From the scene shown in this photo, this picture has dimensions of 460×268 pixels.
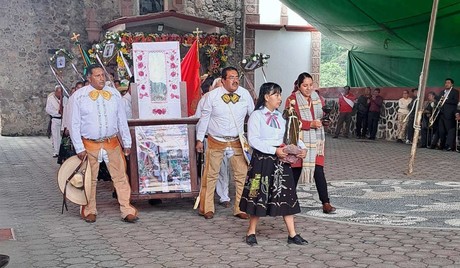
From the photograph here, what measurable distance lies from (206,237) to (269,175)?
95 cm

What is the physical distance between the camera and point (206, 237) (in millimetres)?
6492

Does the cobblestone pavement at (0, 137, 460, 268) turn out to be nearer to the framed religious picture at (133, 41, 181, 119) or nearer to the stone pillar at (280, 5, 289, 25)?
the framed religious picture at (133, 41, 181, 119)

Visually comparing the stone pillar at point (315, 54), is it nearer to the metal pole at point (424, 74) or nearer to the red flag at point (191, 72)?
the red flag at point (191, 72)

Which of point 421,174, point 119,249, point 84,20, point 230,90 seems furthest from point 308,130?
point 84,20

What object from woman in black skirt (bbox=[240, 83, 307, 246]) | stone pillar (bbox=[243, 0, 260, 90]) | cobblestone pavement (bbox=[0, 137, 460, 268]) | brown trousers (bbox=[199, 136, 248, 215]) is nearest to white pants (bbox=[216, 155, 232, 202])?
cobblestone pavement (bbox=[0, 137, 460, 268])

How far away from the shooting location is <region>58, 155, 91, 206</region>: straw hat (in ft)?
24.2

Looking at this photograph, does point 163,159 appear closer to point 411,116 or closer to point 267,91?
point 267,91

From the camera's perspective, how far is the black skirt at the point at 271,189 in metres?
6.04

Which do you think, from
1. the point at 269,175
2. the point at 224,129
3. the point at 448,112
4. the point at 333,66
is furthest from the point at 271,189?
the point at 333,66

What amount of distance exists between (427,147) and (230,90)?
9.88 meters

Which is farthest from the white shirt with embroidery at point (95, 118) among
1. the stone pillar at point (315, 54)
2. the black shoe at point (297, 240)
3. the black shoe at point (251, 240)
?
the stone pillar at point (315, 54)

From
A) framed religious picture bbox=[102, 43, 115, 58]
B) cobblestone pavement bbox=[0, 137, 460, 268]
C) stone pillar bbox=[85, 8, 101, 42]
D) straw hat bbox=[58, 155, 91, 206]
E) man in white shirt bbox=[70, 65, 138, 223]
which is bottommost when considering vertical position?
cobblestone pavement bbox=[0, 137, 460, 268]

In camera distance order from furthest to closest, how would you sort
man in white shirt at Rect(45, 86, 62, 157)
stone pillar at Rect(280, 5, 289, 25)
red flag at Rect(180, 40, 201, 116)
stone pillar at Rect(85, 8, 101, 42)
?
1. stone pillar at Rect(280, 5, 289, 25)
2. stone pillar at Rect(85, 8, 101, 42)
3. man in white shirt at Rect(45, 86, 62, 157)
4. red flag at Rect(180, 40, 201, 116)

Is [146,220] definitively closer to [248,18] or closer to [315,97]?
[315,97]
